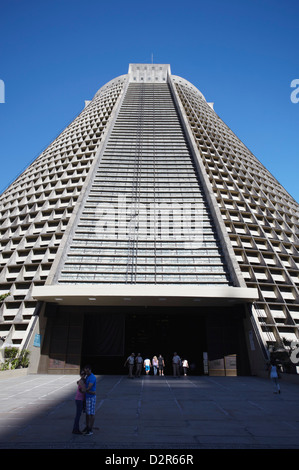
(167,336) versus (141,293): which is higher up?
(141,293)

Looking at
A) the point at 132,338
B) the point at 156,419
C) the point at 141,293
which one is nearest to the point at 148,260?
the point at 141,293

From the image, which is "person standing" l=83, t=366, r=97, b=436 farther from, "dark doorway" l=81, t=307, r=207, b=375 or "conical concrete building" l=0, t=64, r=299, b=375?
"dark doorway" l=81, t=307, r=207, b=375

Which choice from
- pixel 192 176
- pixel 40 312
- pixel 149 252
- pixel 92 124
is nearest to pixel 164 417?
pixel 40 312

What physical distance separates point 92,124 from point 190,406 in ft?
151

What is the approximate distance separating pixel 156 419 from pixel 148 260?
1674 cm

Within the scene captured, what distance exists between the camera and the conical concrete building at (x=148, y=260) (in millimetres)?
21797


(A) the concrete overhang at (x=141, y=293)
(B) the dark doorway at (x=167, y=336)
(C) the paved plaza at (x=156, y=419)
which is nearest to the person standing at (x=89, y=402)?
(C) the paved plaza at (x=156, y=419)

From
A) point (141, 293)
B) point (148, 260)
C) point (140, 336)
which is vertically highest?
point (148, 260)

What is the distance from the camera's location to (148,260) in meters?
25.1

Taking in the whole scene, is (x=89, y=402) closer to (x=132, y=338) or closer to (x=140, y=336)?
(x=132, y=338)

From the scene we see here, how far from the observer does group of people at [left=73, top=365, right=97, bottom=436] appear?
7.18 metres

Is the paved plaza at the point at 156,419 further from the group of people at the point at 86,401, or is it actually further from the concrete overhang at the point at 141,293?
the concrete overhang at the point at 141,293

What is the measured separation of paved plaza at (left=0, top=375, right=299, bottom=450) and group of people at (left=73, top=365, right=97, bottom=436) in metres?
0.23
